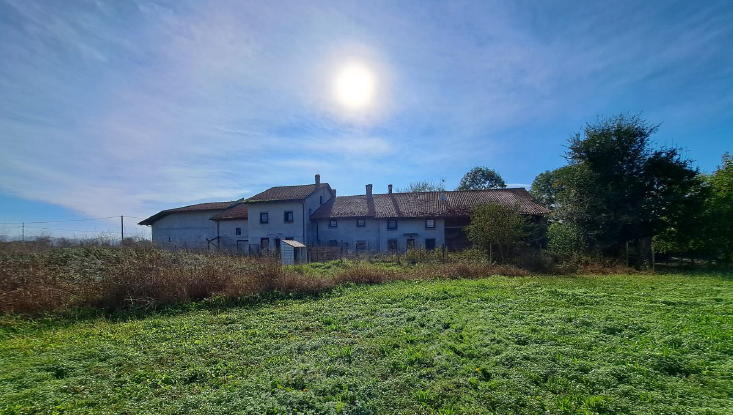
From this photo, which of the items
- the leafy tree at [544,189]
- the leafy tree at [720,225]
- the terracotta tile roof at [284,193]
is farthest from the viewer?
the leafy tree at [544,189]

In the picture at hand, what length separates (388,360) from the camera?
5.07 m

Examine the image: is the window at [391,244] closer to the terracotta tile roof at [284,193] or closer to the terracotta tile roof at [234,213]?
the terracotta tile roof at [284,193]

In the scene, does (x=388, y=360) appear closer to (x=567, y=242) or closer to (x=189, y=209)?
(x=567, y=242)

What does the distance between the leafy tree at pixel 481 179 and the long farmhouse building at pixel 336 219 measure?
19028mm

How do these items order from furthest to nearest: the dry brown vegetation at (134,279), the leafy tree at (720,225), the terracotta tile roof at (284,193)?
the terracotta tile roof at (284,193) → the leafy tree at (720,225) → the dry brown vegetation at (134,279)

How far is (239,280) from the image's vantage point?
34.7 feet

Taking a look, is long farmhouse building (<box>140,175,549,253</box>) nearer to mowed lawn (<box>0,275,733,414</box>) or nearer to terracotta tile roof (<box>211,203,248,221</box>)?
terracotta tile roof (<box>211,203,248,221</box>)

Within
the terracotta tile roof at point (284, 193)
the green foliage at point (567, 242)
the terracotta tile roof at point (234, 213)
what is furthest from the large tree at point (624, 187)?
the terracotta tile roof at point (234, 213)

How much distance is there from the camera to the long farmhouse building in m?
29.3

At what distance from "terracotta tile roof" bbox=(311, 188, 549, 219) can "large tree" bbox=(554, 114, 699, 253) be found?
8796mm

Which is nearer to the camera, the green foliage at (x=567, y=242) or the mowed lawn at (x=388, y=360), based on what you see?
the mowed lawn at (x=388, y=360)

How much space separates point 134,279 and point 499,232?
16.3m

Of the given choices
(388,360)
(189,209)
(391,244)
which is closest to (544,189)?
(391,244)

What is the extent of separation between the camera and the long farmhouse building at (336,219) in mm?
29344
